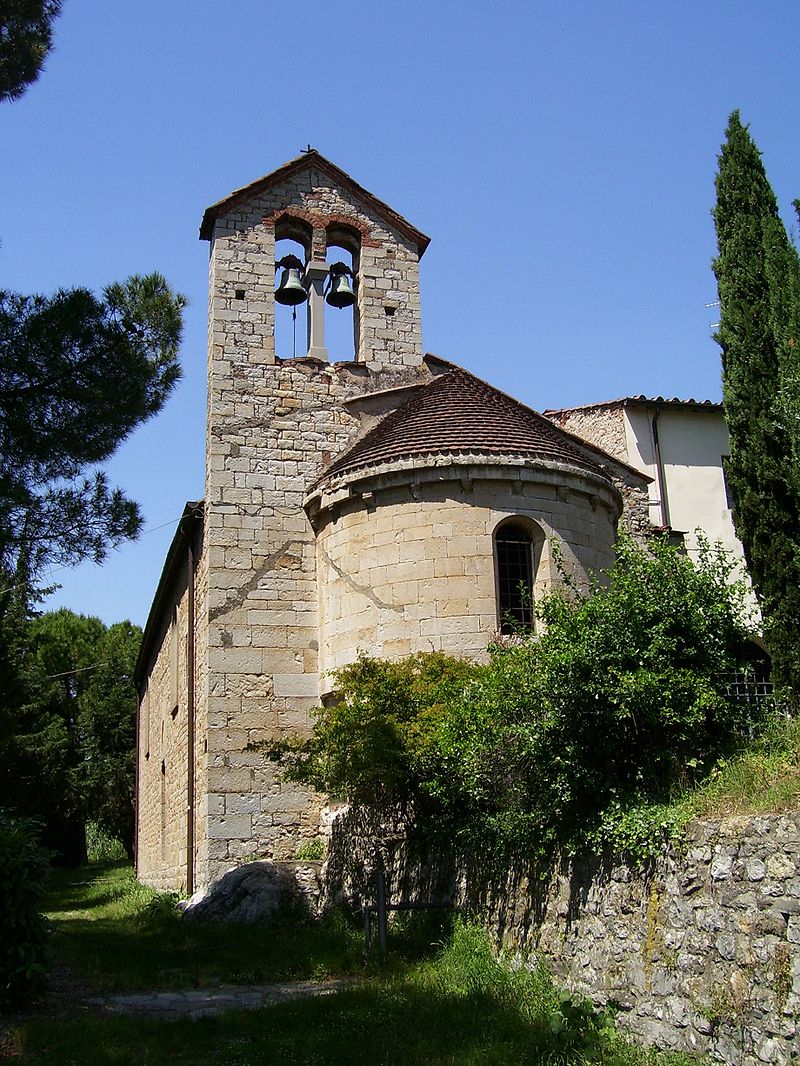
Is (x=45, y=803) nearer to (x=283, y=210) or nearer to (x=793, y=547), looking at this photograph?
(x=283, y=210)

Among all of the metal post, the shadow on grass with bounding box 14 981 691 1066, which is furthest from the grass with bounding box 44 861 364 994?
the shadow on grass with bounding box 14 981 691 1066

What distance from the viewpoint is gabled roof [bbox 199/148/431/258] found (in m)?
16.8

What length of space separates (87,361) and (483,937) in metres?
6.82

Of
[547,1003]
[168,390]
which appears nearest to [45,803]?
[168,390]

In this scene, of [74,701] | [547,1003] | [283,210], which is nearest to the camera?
[547,1003]

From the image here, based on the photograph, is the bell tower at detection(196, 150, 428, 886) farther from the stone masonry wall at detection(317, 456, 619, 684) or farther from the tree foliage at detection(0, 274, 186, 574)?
the tree foliage at detection(0, 274, 186, 574)

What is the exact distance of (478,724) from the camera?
928 cm

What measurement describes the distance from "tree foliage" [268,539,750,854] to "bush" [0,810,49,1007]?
3869mm

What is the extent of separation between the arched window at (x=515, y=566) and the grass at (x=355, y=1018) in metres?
4.49

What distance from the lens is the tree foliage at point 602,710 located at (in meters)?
7.91

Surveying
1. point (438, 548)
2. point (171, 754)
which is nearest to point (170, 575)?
point (171, 754)

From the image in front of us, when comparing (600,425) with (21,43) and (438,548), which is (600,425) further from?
(21,43)

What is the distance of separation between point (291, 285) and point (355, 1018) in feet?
38.6

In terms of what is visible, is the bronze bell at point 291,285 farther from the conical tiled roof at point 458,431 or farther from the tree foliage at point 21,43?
the tree foliage at point 21,43
